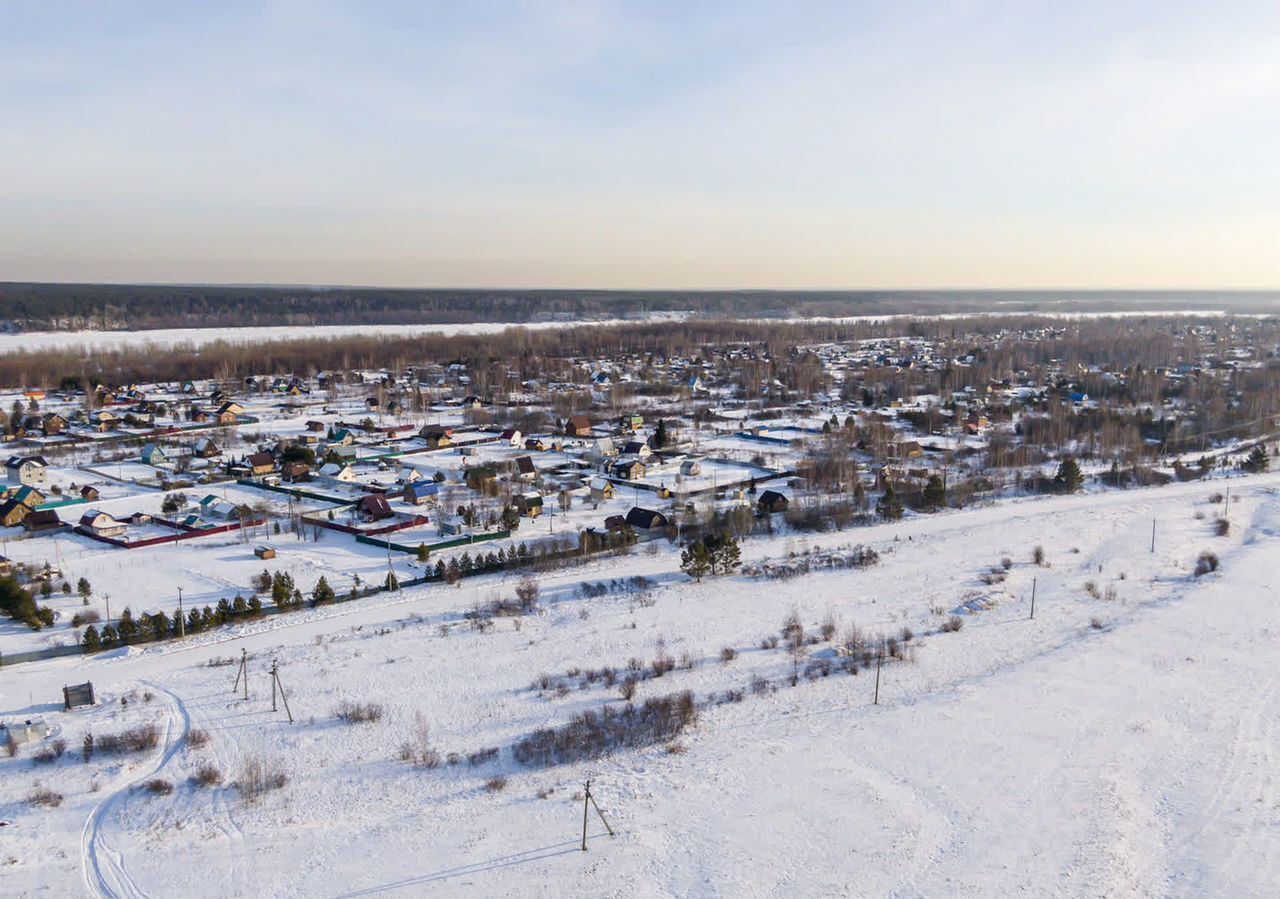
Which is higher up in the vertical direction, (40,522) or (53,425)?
(53,425)

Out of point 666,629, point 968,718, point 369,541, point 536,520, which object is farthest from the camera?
point 536,520

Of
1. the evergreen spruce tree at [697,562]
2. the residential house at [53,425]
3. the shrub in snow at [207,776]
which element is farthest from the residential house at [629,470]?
the residential house at [53,425]

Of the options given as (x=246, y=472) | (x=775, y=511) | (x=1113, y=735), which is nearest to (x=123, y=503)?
(x=246, y=472)

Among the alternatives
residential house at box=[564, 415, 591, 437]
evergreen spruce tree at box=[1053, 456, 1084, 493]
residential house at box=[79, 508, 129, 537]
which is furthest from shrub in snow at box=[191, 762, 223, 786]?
residential house at box=[564, 415, 591, 437]

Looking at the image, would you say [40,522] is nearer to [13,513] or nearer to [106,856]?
[13,513]

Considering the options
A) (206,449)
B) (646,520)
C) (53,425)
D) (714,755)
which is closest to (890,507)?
(646,520)

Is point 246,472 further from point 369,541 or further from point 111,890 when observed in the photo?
point 111,890
